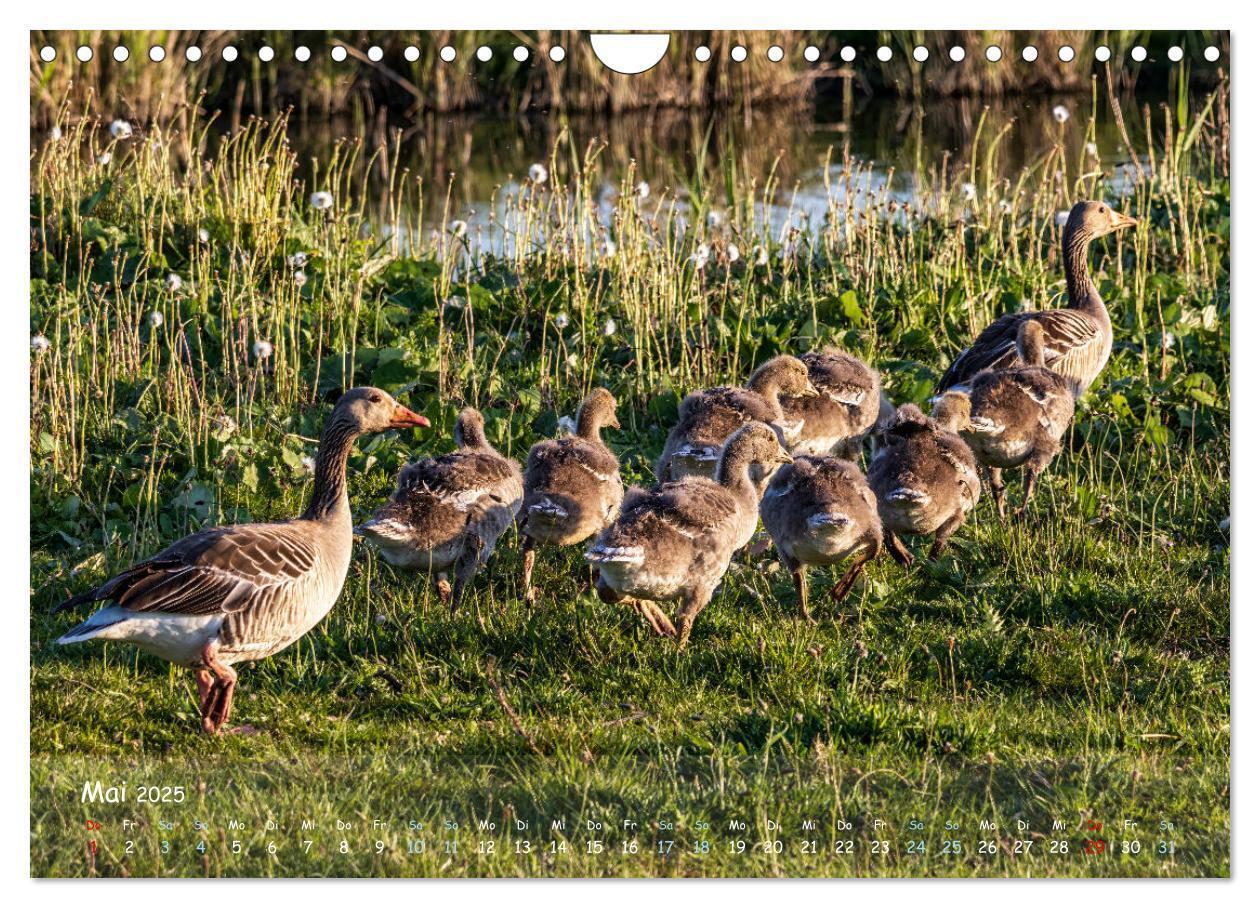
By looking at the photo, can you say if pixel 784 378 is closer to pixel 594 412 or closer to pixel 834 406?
pixel 834 406

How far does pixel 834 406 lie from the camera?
444 inches

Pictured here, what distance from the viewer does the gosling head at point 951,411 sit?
10312mm

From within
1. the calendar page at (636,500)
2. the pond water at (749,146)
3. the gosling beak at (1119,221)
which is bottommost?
the calendar page at (636,500)

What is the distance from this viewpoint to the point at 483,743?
806cm

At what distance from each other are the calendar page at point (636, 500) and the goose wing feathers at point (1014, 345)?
4cm

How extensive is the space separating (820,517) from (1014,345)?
3505mm

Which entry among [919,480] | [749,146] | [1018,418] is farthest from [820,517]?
[749,146]

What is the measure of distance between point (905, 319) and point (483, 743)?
6.83 metres

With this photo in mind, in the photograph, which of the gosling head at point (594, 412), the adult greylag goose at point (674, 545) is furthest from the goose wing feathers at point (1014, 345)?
the adult greylag goose at point (674, 545)

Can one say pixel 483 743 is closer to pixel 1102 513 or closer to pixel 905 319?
pixel 1102 513

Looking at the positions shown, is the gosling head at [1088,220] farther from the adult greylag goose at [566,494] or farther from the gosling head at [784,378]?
the adult greylag goose at [566,494]

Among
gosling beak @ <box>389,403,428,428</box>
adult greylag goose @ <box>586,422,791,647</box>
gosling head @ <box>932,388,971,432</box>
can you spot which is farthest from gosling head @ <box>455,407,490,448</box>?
gosling head @ <box>932,388,971,432</box>

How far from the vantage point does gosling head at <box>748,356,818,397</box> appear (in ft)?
35.9

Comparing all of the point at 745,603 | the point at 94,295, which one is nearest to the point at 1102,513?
the point at 745,603
